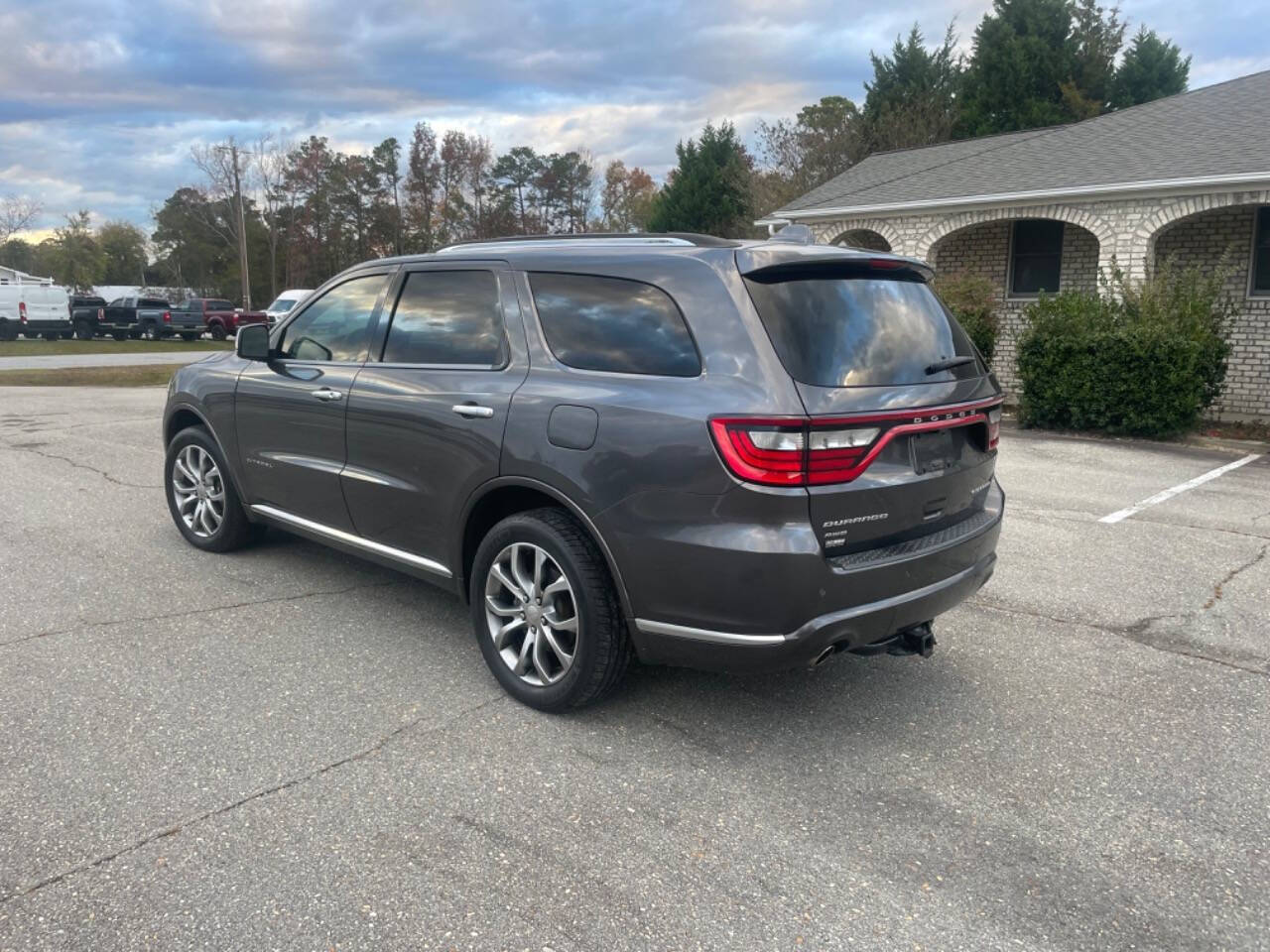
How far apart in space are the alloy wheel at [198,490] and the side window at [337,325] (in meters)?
1.05

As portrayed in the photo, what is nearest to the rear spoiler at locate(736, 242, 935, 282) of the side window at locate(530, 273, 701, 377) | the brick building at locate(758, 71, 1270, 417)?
the side window at locate(530, 273, 701, 377)

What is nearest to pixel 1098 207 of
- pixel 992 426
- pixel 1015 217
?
pixel 1015 217

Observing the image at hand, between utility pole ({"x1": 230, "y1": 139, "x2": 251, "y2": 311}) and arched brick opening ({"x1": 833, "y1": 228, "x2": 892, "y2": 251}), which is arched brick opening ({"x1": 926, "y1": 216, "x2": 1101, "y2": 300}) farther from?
utility pole ({"x1": 230, "y1": 139, "x2": 251, "y2": 311})

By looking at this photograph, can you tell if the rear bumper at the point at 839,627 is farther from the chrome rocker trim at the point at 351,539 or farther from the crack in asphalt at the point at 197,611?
the crack in asphalt at the point at 197,611

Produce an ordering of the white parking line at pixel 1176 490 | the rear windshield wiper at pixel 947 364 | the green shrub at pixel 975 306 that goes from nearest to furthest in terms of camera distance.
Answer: the rear windshield wiper at pixel 947 364
the white parking line at pixel 1176 490
the green shrub at pixel 975 306

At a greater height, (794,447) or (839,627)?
(794,447)

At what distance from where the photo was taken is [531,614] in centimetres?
363

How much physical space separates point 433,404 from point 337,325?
43.8 inches

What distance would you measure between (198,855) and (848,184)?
63.2 feet

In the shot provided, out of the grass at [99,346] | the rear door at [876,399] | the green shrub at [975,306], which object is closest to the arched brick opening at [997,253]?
the green shrub at [975,306]

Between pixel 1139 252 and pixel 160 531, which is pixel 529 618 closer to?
pixel 160 531

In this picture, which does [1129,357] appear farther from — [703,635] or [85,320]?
[85,320]

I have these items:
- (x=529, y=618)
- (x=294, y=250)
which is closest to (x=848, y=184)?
(x=529, y=618)

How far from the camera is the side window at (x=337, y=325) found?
4543 mm
